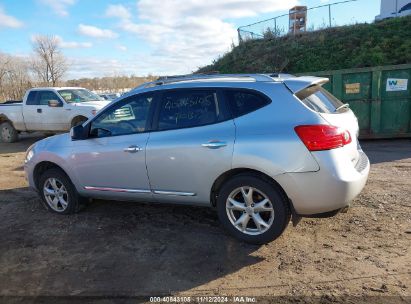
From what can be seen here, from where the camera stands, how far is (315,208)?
3.78 metres

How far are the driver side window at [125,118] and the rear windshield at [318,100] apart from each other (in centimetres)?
177

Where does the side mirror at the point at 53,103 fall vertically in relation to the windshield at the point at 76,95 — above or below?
below

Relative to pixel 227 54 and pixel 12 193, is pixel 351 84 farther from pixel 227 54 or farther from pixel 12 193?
pixel 227 54

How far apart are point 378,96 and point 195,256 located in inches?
321

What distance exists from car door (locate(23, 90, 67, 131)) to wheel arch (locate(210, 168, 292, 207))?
9.26 meters

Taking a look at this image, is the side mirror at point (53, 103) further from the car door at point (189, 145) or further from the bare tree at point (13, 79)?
the bare tree at point (13, 79)

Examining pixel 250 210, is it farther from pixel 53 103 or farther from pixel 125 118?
pixel 53 103

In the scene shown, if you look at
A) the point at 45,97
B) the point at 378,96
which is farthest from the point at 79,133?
the point at 45,97

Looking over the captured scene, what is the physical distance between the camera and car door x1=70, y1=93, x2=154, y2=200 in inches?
182

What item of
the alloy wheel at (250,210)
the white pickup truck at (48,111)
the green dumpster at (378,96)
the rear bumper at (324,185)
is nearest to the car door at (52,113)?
the white pickup truck at (48,111)

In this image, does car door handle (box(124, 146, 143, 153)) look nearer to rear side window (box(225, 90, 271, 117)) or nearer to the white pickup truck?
rear side window (box(225, 90, 271, 117))

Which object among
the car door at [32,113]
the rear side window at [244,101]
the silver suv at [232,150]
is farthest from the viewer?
the car door at [32,113]

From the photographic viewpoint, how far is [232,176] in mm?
Answer: 4102

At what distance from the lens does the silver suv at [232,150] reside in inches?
146
